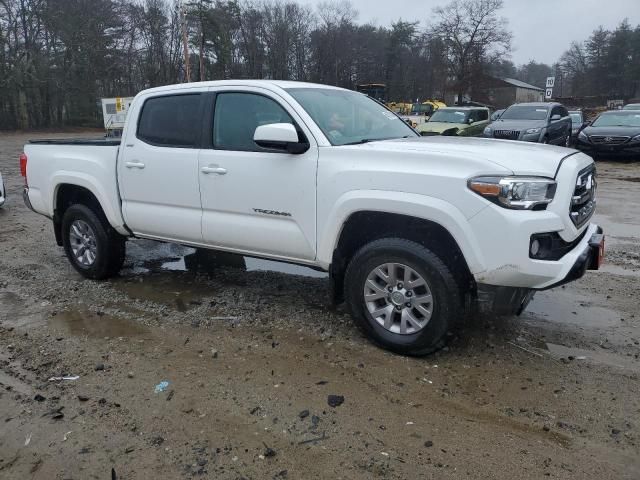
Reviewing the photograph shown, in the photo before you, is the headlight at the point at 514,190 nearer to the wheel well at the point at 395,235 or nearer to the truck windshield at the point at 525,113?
the wheel well at the point at 395,235

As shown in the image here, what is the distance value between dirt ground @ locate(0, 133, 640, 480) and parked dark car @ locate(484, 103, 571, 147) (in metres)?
11.0

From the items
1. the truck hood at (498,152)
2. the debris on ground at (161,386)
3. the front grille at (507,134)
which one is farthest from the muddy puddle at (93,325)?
the front grille at (507,134)

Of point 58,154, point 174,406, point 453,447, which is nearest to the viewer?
point 453,447

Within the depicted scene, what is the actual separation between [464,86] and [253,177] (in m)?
67.8

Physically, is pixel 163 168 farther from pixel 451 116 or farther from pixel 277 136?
pixel 451 116

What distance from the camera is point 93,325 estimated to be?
4.59m

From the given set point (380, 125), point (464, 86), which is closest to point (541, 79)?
point (464, 86)

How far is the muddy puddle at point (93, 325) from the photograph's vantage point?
4.42 metres

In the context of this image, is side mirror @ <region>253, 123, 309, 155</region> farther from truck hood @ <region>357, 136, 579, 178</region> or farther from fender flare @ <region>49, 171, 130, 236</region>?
fender flare @ <region>49, 171, 130, 236</region>

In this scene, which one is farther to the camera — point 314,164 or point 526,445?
point 314,164

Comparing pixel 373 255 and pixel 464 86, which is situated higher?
pixel 464 86

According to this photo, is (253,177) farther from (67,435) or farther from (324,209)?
(67,435)

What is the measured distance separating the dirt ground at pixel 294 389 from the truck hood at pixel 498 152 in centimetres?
138

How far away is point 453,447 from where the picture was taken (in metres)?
2.87
